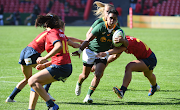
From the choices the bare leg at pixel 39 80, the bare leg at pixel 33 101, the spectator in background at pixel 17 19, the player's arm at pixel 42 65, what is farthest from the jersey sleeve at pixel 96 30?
the spectator in background at pixel 17 19

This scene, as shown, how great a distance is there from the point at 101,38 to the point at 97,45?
0.67 feet

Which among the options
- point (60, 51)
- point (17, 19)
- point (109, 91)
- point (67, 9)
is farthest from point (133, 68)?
point (67, 9)

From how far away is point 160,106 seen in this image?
5.57m

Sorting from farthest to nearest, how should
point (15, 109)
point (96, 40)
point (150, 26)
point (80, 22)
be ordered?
1. point (80, 22)
2. point (150, 26)
3. point (96, 40)
4. point (15, 109)

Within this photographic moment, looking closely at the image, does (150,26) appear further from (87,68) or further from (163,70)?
(87,68)

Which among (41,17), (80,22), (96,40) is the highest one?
(41,17)

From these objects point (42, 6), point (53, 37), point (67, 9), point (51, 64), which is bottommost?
point (67, 9)

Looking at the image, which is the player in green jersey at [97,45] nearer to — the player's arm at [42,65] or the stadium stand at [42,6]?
the player's arm at [42,65]

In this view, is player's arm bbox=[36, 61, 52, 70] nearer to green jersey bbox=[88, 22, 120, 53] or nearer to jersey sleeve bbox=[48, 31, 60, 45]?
jersey sleeve bbox=[48, 31, 60, 45]

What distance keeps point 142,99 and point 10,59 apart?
6.98m

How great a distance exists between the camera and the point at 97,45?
19.6 feet

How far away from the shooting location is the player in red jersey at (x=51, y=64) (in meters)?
4.50

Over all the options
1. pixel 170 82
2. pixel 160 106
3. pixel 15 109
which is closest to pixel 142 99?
pixel 160 106

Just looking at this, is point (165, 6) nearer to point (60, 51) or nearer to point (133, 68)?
point (133, 68)
